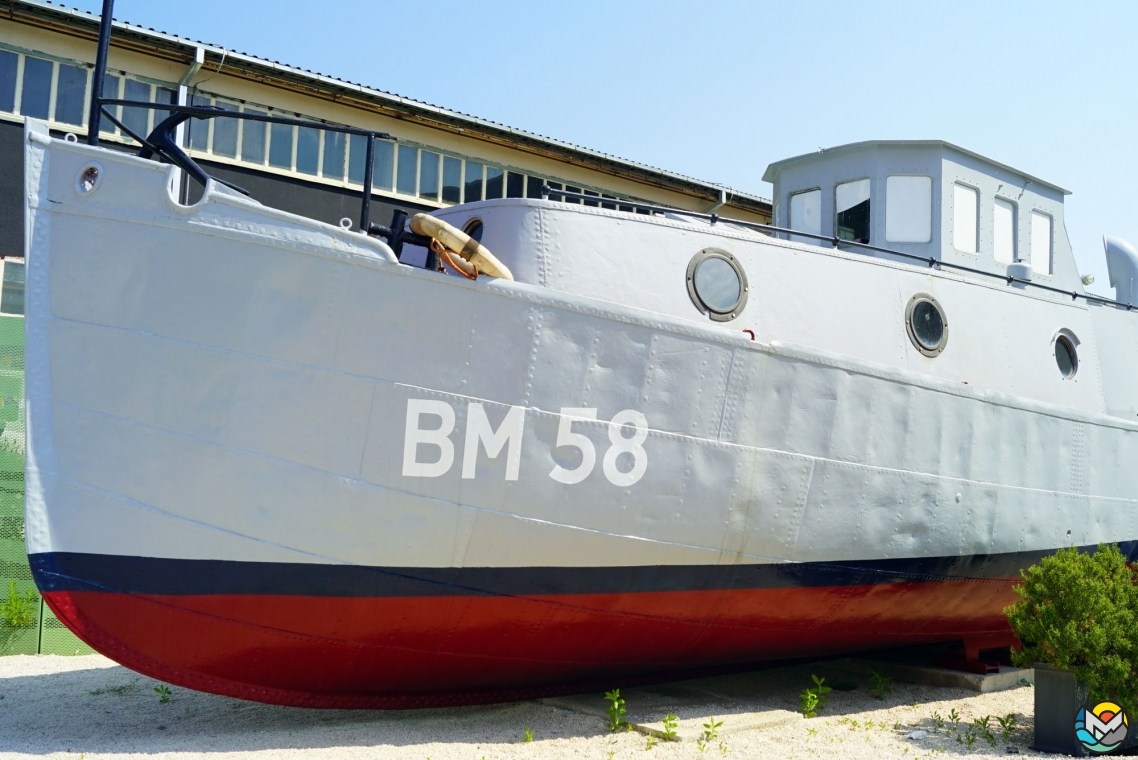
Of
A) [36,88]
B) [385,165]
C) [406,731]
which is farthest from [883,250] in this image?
[36,88]

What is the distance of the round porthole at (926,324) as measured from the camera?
6.94m

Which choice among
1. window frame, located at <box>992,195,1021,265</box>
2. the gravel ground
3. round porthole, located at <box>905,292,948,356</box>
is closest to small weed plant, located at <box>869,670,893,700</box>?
the gravel ground

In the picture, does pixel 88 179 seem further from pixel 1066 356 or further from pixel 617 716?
pixel 1066 356

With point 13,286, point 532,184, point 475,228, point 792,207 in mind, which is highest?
point 532,184

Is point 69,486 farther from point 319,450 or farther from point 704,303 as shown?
point 704,303

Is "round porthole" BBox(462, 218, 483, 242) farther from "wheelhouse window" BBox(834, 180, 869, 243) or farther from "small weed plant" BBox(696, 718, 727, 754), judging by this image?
"wheelhouse window" BBox(834, 180, 869, 243)

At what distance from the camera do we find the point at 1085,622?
565 cm

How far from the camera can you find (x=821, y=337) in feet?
21.2

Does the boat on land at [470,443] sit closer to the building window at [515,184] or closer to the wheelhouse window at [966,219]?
the wheelhouse window at [966,219]

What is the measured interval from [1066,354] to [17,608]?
9.05 m

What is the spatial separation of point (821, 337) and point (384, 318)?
9.77 ft

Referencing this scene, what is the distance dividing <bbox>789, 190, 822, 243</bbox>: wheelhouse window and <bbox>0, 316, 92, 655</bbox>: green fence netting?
714cm

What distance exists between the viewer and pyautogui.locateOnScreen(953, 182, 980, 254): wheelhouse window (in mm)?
8320

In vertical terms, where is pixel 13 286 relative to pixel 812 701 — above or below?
above
